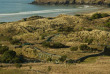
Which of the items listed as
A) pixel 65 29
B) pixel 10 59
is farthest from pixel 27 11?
pixel 10 59

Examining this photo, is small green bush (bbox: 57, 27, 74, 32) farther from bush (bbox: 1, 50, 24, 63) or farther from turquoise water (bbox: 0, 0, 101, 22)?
turquoise water (bbox: 0, 0, 101, 22)

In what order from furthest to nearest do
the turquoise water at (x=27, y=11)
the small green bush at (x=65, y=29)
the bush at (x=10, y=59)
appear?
the turquoise water at (x=27, y=11)
the small green bush at (x=65, y=29)
the bush at (x=10, y=59)

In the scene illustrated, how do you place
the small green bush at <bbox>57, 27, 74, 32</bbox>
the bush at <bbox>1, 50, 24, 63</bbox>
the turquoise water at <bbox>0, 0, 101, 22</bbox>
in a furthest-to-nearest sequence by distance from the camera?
the turquoise water at <bbox>0, 0, 101, 22</bbox> < the small green bush at <bbox>57, 27, 74, 32</bbox> < the bush at <bbox>1, 50, 24, 63</bbox>

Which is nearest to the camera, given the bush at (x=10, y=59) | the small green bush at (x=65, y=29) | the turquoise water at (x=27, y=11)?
the bush at (x=10, y=59)

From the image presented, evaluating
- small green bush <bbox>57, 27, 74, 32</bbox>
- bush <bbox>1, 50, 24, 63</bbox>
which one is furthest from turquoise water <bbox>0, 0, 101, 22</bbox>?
→ bush <bbox>1, 50, 24, 63</bbox>

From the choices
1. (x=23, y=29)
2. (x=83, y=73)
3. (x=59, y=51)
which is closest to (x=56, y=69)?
(x=83, y=73)

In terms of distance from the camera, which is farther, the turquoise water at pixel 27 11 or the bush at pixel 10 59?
the turquoise water at pixel 27 11

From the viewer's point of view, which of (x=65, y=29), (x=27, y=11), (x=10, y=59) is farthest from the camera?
(x=27, y=11)

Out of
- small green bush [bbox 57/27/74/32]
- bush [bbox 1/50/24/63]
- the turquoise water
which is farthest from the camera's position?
the turquoise water

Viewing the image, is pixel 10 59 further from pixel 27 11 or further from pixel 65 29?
pixel 27 11

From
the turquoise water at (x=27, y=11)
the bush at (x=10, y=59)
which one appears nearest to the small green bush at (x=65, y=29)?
the bush at (x=10, y=59)

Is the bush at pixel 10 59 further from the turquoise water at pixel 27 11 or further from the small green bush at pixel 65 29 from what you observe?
the turquoise water at pixel 27 11
